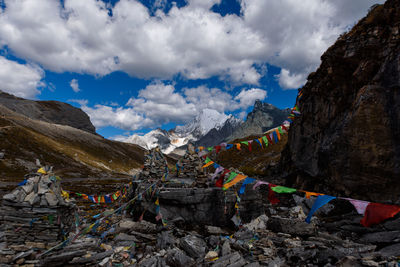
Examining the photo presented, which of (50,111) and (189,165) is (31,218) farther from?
(50,111)

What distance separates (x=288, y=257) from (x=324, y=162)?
658 inches

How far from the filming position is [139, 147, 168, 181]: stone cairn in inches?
666

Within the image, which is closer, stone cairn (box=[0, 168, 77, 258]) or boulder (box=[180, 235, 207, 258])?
stone cairn (box=[0, 168, 77, 258])

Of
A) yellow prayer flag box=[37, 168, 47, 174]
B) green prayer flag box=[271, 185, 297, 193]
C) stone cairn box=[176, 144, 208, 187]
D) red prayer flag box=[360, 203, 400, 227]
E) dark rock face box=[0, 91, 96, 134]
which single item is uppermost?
dark rock face box=[0, 91, 96, 134]

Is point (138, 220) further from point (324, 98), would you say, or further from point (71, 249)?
point (324, 98)

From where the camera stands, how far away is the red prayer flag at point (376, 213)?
6210 mm

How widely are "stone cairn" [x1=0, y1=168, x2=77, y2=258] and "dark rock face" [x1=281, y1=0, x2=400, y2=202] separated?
2122 centimetres

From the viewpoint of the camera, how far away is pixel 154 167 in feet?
56.2

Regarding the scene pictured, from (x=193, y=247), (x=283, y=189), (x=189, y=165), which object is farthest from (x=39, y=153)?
(x=283, y=189)

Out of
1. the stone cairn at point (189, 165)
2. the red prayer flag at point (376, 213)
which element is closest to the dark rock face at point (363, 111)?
the red prayer flag at point (376, 213)

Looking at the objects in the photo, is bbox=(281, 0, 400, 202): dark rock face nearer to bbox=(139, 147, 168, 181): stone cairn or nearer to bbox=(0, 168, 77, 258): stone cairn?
bbox=(139, 147, 168, 181): stone cairn

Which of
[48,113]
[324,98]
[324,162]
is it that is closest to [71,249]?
[324,162]

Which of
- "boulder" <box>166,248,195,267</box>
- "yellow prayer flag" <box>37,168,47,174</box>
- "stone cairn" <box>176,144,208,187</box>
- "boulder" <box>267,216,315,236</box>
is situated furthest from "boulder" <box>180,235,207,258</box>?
"yellow prayer flag" <box>37,168,47,174</box>

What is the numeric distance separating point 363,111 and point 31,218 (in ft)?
75.9
